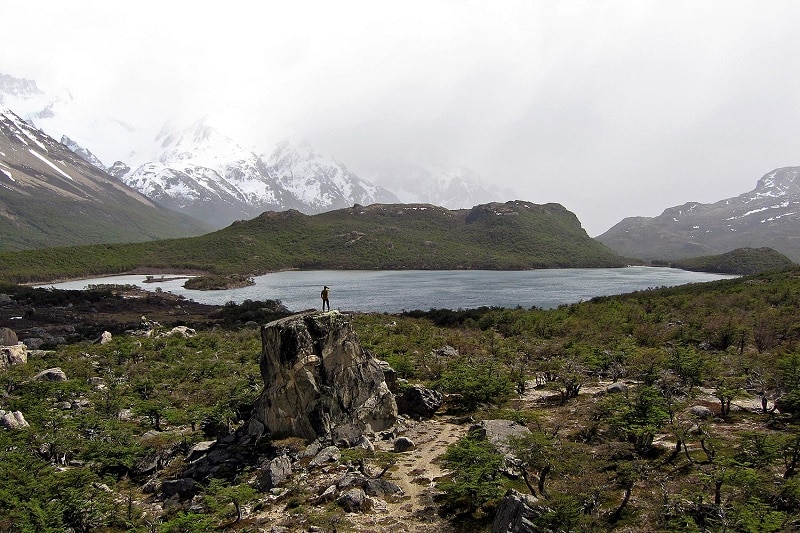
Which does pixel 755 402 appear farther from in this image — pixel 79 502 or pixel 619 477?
pixel 79 502

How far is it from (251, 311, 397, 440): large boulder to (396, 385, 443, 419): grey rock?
1969mm

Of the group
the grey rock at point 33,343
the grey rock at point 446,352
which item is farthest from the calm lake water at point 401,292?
the grey rock at point 446,352

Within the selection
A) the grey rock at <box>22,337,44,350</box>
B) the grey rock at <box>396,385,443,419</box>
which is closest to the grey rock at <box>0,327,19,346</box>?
the grey rock at <box>22,337,44,350</box>

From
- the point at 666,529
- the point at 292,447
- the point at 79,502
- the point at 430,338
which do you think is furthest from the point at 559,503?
the point at 430,338

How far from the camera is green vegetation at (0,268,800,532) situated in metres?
12.0

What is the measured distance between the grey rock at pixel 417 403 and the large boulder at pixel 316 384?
6.46 feet

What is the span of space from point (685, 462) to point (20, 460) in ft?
74.2

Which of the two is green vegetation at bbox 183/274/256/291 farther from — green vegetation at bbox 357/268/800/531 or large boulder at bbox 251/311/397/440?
large boulder at bbox 251/311/397/440

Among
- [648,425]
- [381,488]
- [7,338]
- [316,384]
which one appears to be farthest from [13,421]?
[7,338]

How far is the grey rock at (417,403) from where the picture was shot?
22.8m

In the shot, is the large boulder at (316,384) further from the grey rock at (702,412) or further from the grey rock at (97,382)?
the grey rock at (97,382)

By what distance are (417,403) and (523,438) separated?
9.18m

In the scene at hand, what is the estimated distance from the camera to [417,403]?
22953 mm

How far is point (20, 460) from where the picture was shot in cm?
1723
